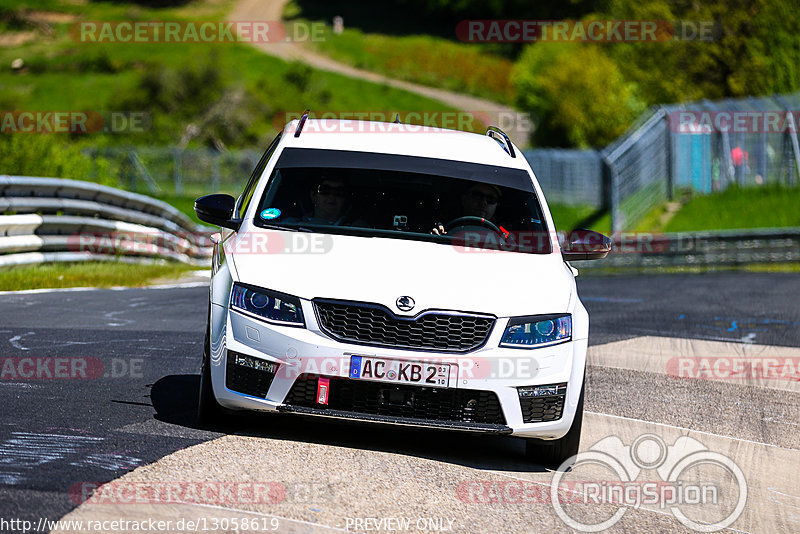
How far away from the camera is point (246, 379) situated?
22.1 ft

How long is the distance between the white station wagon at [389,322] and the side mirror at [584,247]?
137mm

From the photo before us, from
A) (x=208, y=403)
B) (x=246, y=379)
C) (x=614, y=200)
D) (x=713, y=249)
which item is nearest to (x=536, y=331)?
(x=246, y=379)

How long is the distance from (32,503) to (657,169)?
1396 inches

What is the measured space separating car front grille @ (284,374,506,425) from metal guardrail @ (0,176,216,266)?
987 cm

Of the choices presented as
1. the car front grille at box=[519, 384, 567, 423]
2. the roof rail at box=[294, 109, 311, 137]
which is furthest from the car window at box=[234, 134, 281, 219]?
the car front grille at box=[519, 384, 567, 423]

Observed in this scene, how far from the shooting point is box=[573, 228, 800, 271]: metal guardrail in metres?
27.4

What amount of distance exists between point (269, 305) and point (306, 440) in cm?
79

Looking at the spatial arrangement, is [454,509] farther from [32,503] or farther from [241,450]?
[32,503]

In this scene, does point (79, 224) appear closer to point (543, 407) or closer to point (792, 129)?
point (543, 407)

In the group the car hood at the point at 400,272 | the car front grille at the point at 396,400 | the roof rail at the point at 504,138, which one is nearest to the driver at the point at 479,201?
the car hood at the point at 400,272

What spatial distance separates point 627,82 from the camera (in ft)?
195

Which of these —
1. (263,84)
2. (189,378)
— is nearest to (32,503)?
(189,378)

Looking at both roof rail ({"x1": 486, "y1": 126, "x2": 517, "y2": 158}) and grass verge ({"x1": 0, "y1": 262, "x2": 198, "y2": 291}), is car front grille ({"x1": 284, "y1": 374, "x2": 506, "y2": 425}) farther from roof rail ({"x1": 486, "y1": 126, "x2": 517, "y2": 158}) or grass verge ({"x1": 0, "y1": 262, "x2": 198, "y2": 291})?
grass verge ({"x1": 0, "y1": 262, "x2": 198, "y2": 291})

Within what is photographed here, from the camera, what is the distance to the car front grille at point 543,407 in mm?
6855
